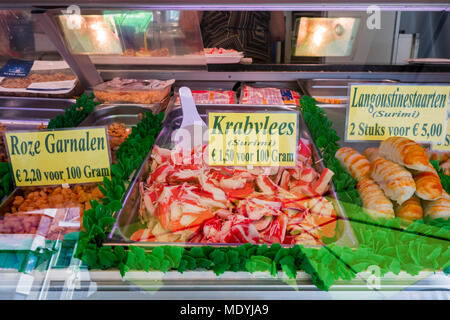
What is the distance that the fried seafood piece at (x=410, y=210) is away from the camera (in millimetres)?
1268

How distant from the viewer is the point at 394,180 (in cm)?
129

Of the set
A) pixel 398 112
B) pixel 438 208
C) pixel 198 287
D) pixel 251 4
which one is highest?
pixel 251 4

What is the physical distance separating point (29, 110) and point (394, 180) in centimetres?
213

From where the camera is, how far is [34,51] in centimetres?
239

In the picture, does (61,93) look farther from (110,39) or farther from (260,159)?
(260,159)

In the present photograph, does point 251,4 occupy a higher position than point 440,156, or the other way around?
point 251,4

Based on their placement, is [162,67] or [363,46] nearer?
[162,67]

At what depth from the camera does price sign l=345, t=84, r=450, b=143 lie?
142cm

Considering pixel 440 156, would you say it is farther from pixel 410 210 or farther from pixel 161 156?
pixel 161 156

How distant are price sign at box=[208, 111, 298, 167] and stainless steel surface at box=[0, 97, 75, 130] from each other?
49.7 inches

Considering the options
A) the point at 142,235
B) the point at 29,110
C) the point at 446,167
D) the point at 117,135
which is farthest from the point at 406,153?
the point at 29,110

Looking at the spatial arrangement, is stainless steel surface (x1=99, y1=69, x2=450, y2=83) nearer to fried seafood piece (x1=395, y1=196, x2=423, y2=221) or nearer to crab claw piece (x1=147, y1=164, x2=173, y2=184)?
crab claw piece (x1=147, y1=164, x2=173, y2=184)
